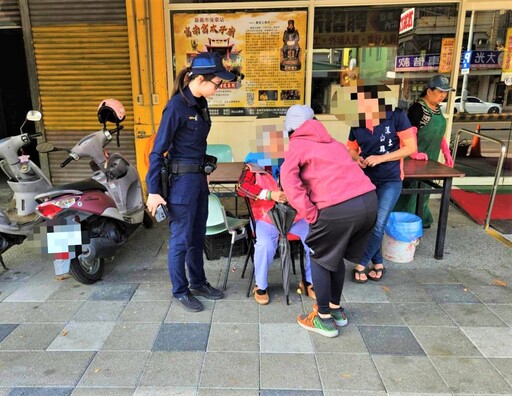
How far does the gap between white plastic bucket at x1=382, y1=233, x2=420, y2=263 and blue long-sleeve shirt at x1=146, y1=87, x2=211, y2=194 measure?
201 centimetres

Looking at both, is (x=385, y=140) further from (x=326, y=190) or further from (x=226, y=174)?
(x=226, y=174)

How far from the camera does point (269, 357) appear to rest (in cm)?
255

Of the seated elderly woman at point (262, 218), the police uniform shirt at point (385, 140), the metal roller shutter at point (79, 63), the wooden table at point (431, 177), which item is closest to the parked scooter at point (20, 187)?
the wooden table at point (431, 177)

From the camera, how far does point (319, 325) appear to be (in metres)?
2.76

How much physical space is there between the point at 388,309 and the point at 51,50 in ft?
17.1

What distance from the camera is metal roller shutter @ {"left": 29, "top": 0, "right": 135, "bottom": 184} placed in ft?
Result: 17.6

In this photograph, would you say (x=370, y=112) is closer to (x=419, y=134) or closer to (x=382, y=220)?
(x=382, y=220)

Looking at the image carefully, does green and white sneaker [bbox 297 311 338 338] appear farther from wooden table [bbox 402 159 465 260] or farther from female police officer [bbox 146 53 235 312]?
wooden table [bbox 402 159 465 260]

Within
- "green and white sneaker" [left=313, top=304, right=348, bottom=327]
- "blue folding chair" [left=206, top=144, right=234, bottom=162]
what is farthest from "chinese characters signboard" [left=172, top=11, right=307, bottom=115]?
"green and white sneaker" [left=313, top=304, right=348, bottom=327]

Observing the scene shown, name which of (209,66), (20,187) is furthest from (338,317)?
(20,187)

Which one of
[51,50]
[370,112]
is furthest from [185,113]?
[51,50]

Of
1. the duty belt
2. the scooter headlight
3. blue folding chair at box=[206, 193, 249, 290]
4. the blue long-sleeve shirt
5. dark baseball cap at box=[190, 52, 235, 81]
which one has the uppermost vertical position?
dark baseball cap at box=[190, 52, 235, 81]

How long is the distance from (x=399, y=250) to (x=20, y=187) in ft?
11.0

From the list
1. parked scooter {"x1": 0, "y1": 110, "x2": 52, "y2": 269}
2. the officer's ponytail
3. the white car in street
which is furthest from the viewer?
the white car in street
